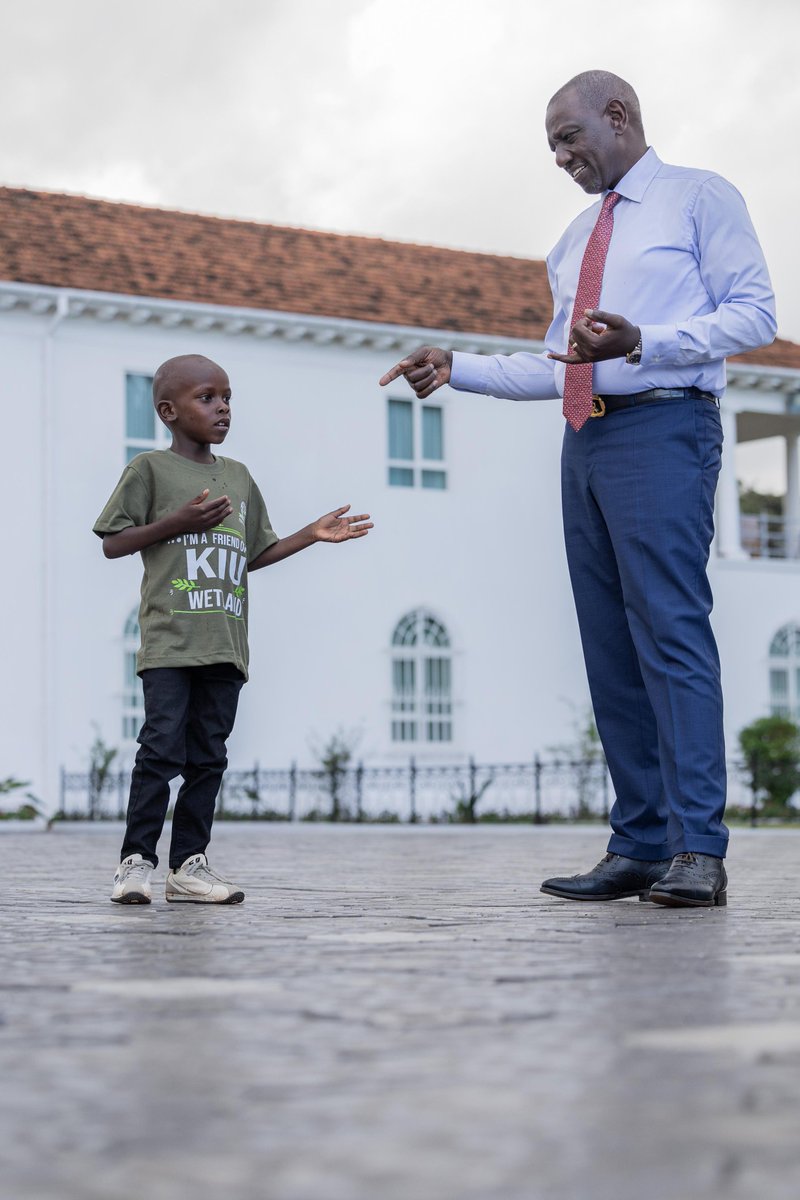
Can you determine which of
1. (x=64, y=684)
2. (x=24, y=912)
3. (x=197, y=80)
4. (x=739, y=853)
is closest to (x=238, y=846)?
(x=739, y=853)

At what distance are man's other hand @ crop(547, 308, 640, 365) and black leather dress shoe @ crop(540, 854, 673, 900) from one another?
1.29 meters

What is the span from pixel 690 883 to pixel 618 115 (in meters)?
2.01

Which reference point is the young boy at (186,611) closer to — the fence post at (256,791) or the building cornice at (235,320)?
the fence post at (256,791)

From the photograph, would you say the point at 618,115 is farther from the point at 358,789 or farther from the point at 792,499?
the point at 792,499

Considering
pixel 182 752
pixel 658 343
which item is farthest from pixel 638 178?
pixel 182 752

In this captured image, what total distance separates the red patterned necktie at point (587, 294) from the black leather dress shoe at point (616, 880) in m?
1.14

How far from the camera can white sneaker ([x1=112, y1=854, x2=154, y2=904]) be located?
15.9 feet

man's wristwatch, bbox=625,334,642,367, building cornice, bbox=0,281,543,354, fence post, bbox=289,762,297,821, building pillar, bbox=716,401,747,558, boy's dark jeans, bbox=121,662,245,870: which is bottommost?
fence post, bbox=289,762,297,821

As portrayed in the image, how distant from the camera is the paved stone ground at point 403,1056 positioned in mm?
1456

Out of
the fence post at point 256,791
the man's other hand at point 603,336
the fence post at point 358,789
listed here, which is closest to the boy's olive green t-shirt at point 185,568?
the man's other hand at point 603,336

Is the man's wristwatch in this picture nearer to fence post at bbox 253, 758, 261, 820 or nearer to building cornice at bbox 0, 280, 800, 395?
fence post at bbox 253, 758, 261, 820

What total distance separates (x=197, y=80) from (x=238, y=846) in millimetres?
12943

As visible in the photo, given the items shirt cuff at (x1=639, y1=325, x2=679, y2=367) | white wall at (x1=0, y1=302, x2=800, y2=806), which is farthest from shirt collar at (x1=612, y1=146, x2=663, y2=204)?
white wall at (x1=0, y1=302, x2=800, y2=806)

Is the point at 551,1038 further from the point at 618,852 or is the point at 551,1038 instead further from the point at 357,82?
the point at 357,82
